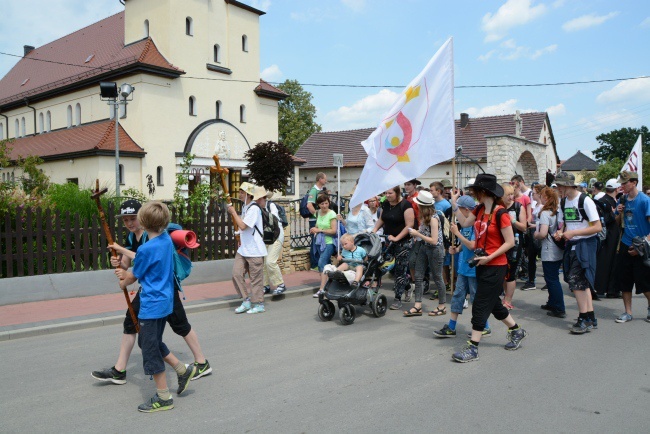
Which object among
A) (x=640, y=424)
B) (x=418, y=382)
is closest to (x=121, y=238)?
(x=418, y=382)

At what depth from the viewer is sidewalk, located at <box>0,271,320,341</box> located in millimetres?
7457

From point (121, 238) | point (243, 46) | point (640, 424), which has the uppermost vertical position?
point (243, 46)

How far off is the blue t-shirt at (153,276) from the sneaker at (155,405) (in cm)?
70

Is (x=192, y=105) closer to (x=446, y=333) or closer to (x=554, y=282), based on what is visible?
(x=554, y=282)

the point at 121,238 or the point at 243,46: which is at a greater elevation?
the point at 243,46

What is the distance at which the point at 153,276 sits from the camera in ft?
15.0

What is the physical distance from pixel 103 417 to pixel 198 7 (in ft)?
97.3

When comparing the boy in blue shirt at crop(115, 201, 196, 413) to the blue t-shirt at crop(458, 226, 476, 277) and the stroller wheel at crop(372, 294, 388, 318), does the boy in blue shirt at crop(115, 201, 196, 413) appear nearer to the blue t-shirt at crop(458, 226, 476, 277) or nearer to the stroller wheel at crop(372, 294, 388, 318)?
the blue t-shirt at crop(458, 226, 476, 277)

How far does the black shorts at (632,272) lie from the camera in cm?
751

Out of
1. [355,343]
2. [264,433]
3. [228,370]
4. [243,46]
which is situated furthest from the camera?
[243,46]

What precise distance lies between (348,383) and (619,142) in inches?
4561

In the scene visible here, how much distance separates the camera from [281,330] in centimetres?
739

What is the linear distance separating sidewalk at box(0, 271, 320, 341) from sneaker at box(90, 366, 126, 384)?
8.86 feet

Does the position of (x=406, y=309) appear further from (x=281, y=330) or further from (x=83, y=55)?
(x=83, y=55)
